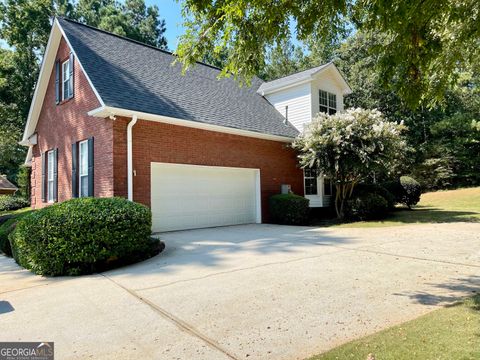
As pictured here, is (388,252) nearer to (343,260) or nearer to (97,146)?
(343,260)

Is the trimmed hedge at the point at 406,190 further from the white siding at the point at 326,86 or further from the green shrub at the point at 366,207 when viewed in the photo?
the white siding at the point at 326,86

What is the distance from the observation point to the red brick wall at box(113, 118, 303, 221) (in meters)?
10.1

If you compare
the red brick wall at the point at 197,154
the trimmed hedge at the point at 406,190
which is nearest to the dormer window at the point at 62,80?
the red brick wall at the point at 197,154

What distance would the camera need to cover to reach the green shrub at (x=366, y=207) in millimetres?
13289

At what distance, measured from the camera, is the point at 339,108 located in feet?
58.0

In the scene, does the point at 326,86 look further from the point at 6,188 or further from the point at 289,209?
the point at 6,188

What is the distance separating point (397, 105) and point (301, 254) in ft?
79.7

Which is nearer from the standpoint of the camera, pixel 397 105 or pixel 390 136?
pixel 390 136

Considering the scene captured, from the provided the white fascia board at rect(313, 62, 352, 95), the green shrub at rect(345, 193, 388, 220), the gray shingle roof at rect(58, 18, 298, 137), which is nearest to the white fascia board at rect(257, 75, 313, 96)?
the white fascia board at rect(313, 62, 352, 95)

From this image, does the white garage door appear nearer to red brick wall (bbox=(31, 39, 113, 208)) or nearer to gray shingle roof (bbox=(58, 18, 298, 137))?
red brick wall (bbox=(31, 39, 113, 208))

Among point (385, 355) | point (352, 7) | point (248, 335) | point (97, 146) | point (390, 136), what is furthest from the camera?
point (390, 136)

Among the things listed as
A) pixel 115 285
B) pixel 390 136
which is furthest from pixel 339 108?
pixel 115 285

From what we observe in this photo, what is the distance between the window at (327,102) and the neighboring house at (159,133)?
0.28 feet

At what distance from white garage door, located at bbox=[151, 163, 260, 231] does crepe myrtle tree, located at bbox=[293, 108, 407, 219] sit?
263 cm
